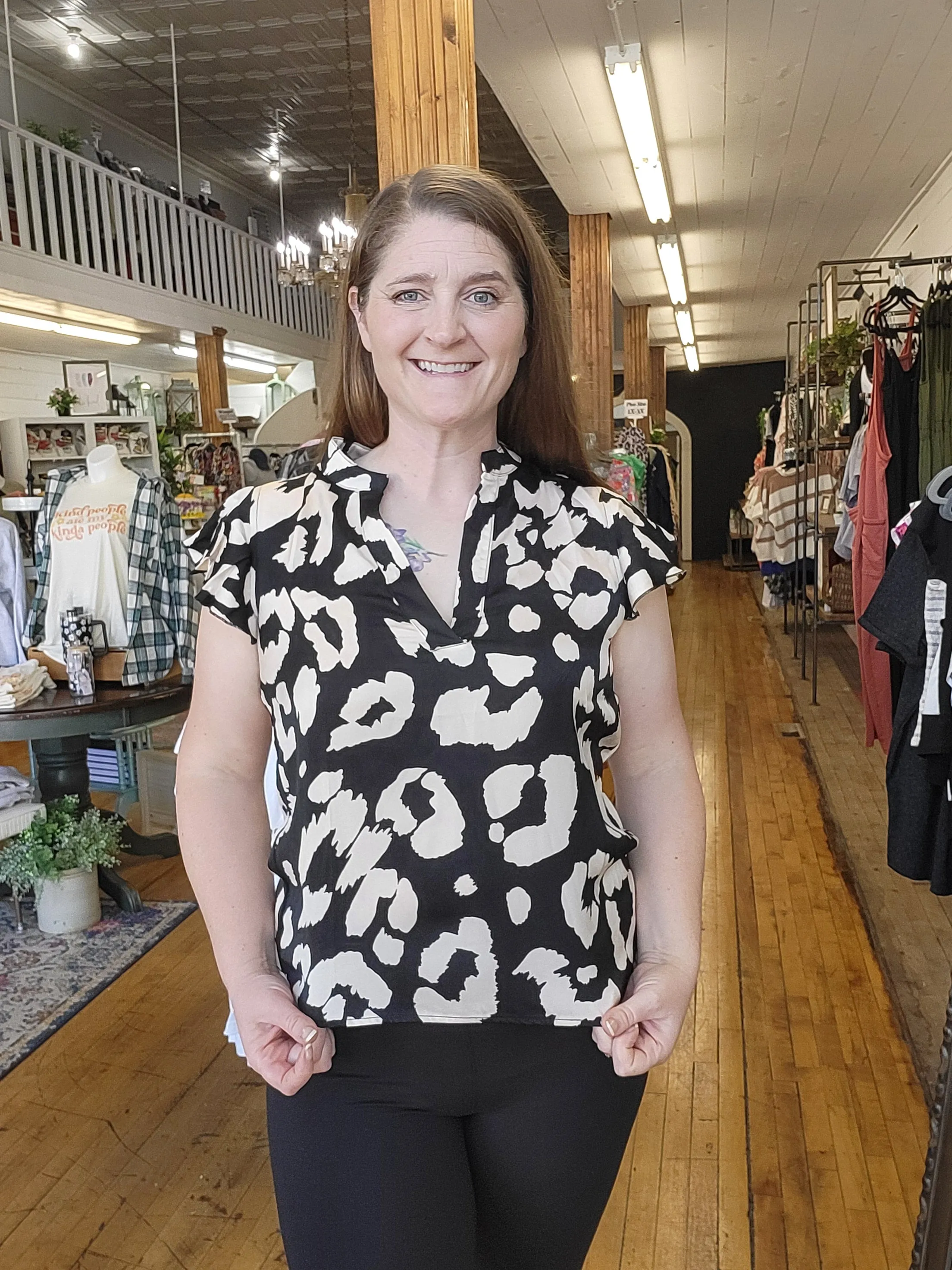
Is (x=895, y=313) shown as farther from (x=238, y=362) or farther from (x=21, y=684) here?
(x=238, y=362)

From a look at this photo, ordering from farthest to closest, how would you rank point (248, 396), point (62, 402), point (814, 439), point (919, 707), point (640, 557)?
point (248, 396) → point (62, 402) → point (814, 439) → point (919, 707) → point (640, 557)

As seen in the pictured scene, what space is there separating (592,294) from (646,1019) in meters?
7.27

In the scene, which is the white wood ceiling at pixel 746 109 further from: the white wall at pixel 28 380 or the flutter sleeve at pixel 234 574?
the white wall at pixel 28 380

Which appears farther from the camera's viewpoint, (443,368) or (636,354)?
(636,354)

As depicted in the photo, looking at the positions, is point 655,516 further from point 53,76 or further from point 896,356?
point 53,76

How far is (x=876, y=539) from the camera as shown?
4.34m

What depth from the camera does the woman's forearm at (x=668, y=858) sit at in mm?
1254

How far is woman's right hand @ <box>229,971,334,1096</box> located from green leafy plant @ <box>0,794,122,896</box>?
3.06 m

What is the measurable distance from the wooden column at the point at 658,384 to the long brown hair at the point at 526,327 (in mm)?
14128

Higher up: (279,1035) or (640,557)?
(640,557)

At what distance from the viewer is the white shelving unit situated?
940 centimetres

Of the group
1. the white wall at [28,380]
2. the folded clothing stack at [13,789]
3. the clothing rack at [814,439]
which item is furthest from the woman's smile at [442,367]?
the white wall at [28,380]

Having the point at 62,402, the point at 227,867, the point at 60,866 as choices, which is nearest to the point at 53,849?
the point at 60,866

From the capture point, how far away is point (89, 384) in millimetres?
10305
